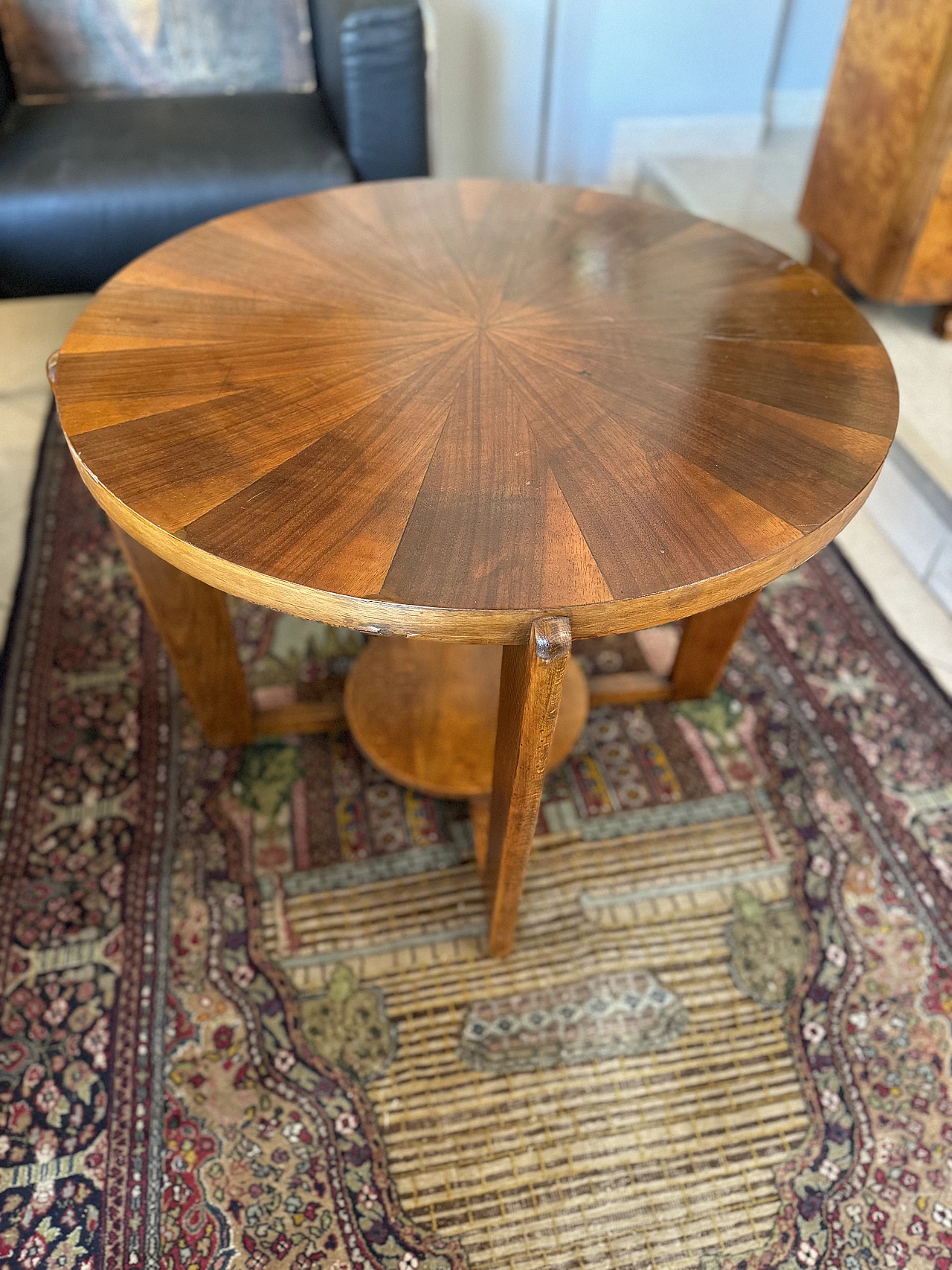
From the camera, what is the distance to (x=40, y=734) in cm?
135

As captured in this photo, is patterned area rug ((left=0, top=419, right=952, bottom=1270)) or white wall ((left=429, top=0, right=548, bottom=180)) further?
white wall ((left=429, top=0, right=548, bottom=180))

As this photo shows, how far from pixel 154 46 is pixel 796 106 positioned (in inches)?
71.8

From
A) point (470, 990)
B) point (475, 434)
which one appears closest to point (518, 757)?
point (475, 434)

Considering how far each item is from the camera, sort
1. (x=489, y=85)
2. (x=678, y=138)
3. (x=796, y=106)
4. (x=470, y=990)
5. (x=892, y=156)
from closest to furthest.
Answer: (x=470, y=990) → (x=892, y=156) → (x=489, y=85) → (x=678, y=138) → (x=796, y=106)

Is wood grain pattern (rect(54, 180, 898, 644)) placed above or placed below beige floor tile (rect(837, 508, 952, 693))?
above

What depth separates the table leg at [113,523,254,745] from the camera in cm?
106

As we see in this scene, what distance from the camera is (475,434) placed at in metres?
0.86

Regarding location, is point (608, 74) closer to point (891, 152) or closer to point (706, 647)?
point (891, 152)

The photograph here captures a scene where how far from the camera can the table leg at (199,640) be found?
106 cm

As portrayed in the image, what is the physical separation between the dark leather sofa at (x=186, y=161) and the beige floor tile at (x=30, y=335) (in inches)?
13.2

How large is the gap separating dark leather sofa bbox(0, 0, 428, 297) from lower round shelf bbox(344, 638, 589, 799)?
0.92 meters

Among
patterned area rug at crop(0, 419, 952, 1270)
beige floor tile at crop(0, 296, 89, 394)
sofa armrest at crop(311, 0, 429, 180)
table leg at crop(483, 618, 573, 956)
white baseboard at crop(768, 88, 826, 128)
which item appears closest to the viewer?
table leg at crop(483, 618, 573, 956)

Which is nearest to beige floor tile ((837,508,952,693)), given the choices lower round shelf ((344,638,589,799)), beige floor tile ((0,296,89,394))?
lower round shelf ((344,638,589,799))

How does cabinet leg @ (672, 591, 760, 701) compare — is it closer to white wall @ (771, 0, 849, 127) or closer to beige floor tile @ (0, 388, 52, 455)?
beige floor tile @ (0, 388, 52, 455)
